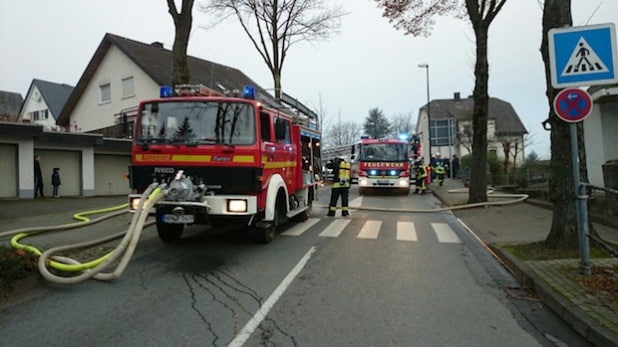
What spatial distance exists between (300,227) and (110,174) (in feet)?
53.0

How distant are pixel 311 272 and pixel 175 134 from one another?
3281mm

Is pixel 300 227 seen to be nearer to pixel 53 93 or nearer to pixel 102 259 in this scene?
pixel 102 259

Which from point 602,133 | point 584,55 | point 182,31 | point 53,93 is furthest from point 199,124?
point 53,93

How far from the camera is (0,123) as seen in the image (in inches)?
707

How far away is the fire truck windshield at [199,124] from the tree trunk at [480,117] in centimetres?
1022

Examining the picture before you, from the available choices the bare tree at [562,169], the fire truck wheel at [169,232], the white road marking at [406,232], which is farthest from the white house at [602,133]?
the fire truck wheel at [169,232]

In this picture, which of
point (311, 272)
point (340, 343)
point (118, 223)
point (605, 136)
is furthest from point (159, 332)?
point (605, 136)

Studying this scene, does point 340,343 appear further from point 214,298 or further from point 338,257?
point 338,257

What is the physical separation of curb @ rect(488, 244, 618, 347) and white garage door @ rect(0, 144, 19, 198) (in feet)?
62.1

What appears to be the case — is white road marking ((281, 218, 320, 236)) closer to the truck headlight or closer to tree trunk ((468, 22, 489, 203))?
the truck headlight

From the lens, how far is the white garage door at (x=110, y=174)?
78.1 feet

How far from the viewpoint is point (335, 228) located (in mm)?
11531

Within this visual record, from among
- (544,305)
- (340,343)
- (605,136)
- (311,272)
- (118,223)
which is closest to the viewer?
(340,343)

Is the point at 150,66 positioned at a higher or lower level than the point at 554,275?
higher
